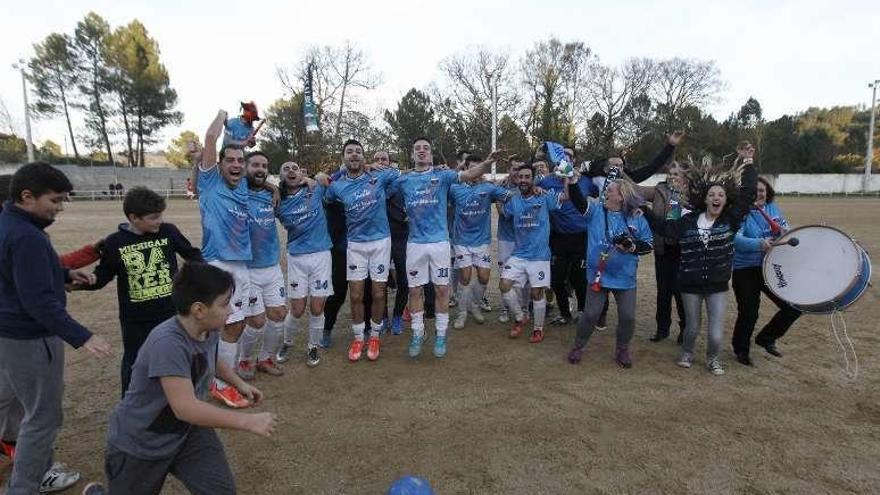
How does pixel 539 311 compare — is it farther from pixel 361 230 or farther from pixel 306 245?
pixel 306 245

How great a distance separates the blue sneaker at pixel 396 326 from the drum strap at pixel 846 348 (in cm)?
481

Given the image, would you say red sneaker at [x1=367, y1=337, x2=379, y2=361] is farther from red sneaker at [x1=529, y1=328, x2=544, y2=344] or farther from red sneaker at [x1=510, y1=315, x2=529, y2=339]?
red sneaker at [x1=529, y1=328, x2=544, y2=344]

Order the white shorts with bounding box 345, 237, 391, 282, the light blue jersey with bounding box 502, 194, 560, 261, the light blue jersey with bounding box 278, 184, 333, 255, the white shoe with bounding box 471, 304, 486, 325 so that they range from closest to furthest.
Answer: the light blue jersey with bounding box 278, 184, 333, 255
the white shorts with bounding box 345, 237, 391, 282
the light blue jersey with bounding box 502, 194, 560, 261
the white shoe with bounding box 471, 304, 486, 325

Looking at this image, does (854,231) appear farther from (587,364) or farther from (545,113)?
(545,113)

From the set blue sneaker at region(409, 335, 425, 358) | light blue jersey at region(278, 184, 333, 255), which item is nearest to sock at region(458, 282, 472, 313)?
blue sneaker at region(409, 335, 425, 358)

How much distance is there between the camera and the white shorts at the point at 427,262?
223 inches

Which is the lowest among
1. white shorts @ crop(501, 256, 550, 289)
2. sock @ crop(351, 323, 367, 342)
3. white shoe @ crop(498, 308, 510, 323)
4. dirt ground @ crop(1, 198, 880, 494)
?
white shoe @ crop(498, 308, 510, 323)

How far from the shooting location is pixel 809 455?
11.5ft

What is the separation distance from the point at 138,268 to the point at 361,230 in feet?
8.02

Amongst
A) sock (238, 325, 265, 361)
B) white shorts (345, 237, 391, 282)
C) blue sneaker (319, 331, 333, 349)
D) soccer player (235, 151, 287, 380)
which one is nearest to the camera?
soccer player (235, 151, 287, 380)

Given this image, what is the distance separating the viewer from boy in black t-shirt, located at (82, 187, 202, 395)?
11.3ft

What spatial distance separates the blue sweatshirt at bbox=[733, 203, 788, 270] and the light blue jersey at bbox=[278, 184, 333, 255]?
14.4ft

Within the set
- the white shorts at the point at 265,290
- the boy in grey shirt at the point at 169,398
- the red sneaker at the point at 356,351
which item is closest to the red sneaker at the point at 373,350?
the red sneaker at the point at 356,351

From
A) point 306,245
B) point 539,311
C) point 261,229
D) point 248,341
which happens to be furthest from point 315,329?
point 539,311
